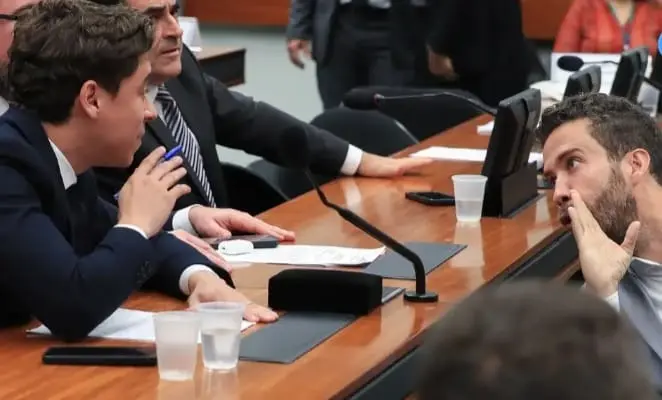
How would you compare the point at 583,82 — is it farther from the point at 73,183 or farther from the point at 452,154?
the point at 73,183

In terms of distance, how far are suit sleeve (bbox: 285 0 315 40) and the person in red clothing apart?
3.93ft

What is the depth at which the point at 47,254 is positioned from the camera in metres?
2.04

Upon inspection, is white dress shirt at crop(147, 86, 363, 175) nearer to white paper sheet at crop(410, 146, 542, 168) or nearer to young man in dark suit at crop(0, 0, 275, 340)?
white paper sheet at crop(410, 146, 542, 168)

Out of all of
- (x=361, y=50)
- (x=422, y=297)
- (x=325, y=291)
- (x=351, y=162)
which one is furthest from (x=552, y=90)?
(x=325, y=291)

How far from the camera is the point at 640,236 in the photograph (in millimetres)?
2477

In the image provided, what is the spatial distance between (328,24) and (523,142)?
281 centimetres

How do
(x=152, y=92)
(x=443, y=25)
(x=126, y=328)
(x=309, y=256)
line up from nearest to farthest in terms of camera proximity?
1. (x=126, y=328)
2. (x=309, y=256)
3. (x=152, y=92)
4. (x=443, y=25)

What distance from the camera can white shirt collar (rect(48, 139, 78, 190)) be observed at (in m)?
2.20

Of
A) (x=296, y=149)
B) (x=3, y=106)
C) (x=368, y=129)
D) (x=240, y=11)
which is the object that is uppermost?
(x=3, y=106)

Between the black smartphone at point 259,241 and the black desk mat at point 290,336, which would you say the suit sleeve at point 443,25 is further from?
the black desk mat at point 290,336

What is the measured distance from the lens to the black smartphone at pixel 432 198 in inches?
128

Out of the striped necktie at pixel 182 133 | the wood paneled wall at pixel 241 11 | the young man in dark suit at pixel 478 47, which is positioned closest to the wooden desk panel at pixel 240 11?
the wood paneled wall at pixel 241 11

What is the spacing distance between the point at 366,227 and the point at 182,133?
1.07m

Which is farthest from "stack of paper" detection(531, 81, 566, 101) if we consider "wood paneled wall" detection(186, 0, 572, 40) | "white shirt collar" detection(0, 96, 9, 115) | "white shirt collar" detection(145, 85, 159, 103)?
"wood paneled wall" detection(186, 0, 572, 40)
